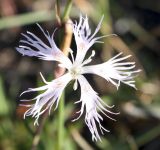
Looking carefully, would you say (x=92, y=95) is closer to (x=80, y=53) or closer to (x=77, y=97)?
(x=80, y=53)

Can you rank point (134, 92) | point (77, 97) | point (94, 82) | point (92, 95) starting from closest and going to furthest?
point (92, 95), point (134, 92), point (77, 97), point (94, 82)

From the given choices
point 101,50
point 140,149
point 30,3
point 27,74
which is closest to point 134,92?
point 140,149

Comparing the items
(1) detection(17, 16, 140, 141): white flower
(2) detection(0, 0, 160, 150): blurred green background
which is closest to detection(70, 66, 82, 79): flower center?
(1) detection(17, 16, 140, 141): white flower

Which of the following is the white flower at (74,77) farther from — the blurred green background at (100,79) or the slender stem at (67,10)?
the blurred green background at (100,79)

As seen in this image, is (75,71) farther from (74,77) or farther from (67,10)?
(67,10)

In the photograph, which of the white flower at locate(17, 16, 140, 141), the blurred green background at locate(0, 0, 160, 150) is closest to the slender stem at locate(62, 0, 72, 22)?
the white flower at locate(17, 16, 140, 141)

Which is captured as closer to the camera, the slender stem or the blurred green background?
the slender stem

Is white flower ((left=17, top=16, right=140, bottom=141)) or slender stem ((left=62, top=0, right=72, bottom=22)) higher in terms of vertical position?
slender stem ((left=62, top=0, right=72, bottom=22))

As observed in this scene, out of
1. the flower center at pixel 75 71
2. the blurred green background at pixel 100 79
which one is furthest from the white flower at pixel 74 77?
the blurred green background at pixel 100 79

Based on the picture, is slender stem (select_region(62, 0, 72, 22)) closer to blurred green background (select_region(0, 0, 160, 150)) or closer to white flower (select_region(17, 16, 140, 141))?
white flower (select_region(17, 16, 140, 141))

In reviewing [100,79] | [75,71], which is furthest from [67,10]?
[100,79]
